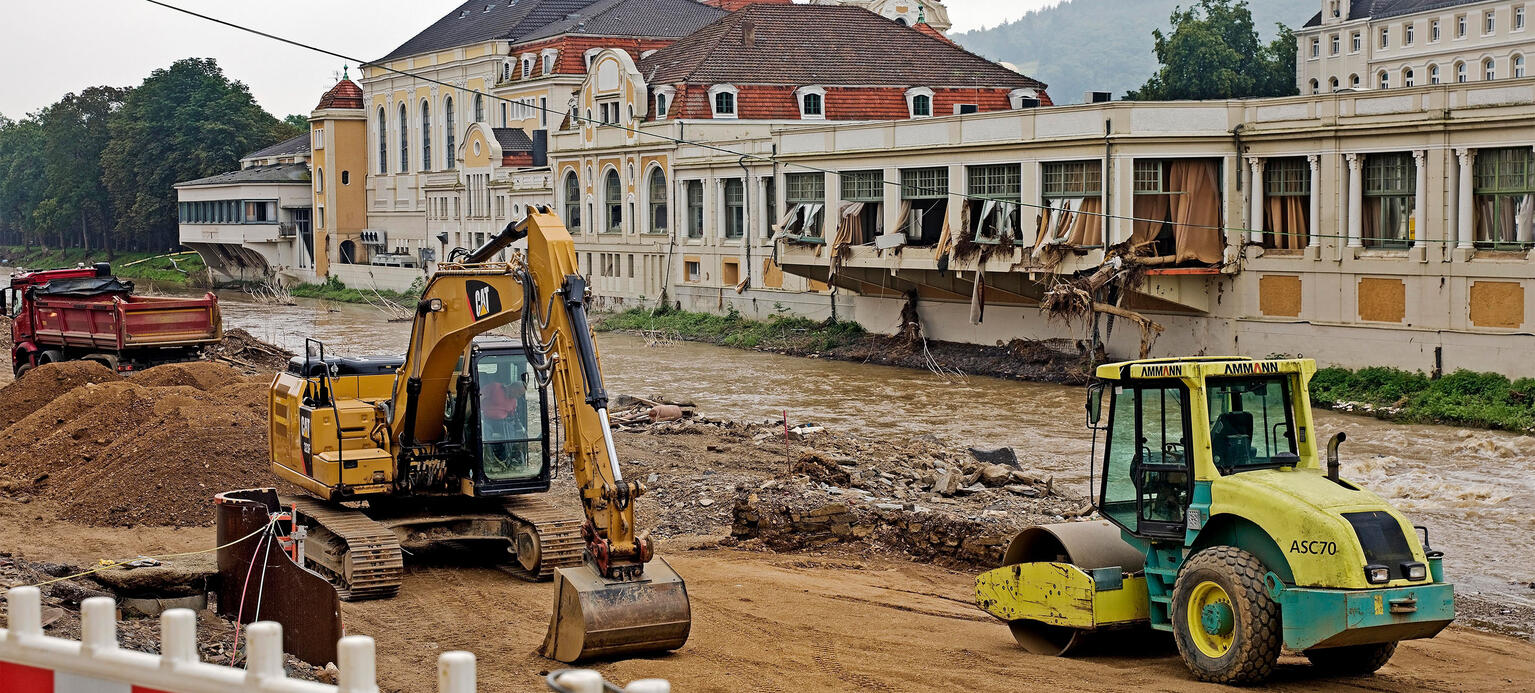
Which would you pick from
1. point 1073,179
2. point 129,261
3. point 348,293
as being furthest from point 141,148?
point 1073,179

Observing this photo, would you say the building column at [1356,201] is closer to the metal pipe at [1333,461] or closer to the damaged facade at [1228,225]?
the damaged facade at [1228,225]

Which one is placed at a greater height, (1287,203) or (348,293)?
(1287,203)

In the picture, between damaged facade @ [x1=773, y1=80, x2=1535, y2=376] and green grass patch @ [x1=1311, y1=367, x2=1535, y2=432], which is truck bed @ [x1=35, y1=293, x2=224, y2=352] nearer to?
damaged facade @ [x1=773, y1=80, x2=1535, y2=376]

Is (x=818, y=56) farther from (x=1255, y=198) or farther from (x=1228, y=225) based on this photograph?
(x=1255, y=198)

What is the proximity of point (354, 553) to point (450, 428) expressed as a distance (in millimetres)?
2007

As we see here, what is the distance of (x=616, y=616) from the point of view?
12922 millimetres

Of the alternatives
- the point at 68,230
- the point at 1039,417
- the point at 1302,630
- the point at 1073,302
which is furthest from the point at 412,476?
the point at 68,230

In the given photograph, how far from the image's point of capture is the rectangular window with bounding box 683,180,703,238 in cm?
6056

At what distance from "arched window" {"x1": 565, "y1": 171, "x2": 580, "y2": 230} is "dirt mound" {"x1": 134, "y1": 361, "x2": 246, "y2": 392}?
36999 mm

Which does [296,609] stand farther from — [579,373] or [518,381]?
[518,381]

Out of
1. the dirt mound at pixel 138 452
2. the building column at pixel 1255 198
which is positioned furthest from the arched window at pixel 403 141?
the dirt mound at pixel 138 452

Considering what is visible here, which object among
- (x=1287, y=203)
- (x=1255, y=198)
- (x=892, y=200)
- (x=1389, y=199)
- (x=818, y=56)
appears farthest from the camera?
(x=818, y=56)

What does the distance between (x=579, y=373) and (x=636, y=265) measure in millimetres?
50837

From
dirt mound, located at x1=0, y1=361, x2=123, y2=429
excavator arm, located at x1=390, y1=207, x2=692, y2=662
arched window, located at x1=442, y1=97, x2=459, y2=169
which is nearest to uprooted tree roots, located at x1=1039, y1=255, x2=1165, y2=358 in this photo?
dirt mound, located at x1=0, y1=361, x2=123, y2=429
